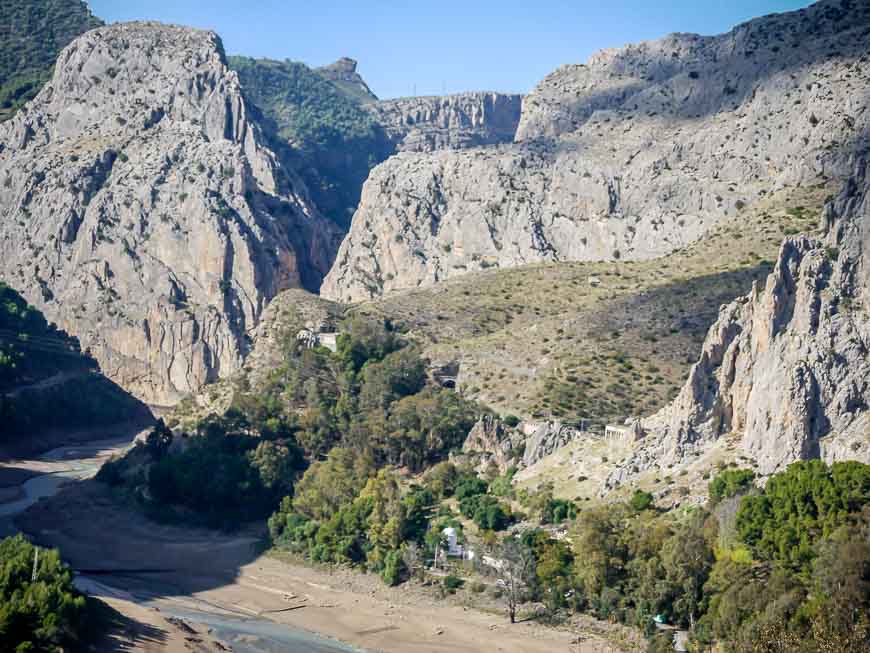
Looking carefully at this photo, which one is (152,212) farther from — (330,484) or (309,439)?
(330,484)

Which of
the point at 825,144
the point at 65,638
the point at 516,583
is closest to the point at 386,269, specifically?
the point at 825,144

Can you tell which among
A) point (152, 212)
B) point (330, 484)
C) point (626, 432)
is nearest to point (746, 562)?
point (626, 432)

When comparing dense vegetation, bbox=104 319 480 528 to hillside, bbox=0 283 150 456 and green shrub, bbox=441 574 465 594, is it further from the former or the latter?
hillside, bbox=0 283 150 456

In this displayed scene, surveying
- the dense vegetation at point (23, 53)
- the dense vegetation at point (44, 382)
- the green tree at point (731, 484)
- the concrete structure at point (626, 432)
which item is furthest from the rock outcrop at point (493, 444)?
the dense vegetation at point (23, 53)

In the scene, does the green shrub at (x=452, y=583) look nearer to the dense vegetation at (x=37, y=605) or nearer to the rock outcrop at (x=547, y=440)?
the rock outcrop at (x=547, y=440)

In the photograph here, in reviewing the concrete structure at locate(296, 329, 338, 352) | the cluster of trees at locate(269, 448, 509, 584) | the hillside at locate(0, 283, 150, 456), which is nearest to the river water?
the cluster of trees at locate(269, 448, 509, 584)
